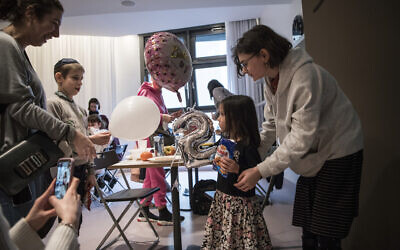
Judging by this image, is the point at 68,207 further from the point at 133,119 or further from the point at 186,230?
the point at 186,230

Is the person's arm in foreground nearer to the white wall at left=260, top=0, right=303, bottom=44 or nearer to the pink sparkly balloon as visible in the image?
the pink sparkly balloon

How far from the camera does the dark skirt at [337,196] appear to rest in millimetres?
1272

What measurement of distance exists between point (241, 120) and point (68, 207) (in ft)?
4.19

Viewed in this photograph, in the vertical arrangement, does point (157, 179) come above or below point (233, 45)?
below

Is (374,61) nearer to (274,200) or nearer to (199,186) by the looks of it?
(199,186)

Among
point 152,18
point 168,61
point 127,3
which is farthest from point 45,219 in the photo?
point 152,18

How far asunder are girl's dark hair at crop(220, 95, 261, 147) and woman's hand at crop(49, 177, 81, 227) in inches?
47.2

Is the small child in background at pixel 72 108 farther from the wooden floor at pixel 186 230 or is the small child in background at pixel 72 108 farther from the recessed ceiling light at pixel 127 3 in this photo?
the recessed ceiling light at pixel 127 3

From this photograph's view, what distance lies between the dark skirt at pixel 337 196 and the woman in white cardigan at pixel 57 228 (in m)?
1.09

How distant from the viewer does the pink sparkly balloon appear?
2.46 m

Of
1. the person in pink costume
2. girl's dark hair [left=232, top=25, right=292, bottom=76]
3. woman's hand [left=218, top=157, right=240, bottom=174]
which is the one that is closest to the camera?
girl's dark hair [left=232, top=25, right=292, bottom=76]

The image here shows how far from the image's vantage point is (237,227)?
168cm

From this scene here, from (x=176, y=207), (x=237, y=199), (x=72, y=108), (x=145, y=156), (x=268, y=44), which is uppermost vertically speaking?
(x=268, y=44)

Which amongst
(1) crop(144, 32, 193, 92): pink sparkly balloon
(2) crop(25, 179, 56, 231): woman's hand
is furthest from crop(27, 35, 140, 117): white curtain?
(2) crop(25, 179, 56, 231): woman's hand
